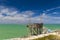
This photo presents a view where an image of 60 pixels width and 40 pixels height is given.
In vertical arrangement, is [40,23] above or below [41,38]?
above

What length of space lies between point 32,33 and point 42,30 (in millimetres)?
1219

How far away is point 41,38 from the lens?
20.2 m

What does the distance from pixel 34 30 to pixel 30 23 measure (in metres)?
0.94

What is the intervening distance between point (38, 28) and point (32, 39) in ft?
17.0

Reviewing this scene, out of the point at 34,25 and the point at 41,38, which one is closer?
the point at 41,38

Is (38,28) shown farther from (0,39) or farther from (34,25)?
(0,39)

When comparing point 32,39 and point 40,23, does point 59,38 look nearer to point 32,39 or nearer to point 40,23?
point 32,39

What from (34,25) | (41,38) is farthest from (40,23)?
(41,38)

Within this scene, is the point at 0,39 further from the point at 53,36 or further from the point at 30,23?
the point at 53,36

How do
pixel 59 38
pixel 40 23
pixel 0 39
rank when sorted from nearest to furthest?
pixel 59 38, pixel 40 23, pixel 0 39

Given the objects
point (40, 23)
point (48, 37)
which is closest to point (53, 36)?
point (48, 37)

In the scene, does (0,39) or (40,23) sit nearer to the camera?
(40,23)

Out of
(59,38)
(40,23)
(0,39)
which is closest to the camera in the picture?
(59,38)

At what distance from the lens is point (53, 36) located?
20188 millimetres
